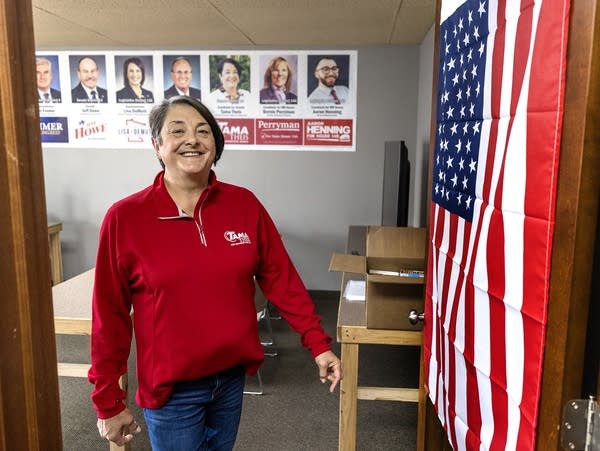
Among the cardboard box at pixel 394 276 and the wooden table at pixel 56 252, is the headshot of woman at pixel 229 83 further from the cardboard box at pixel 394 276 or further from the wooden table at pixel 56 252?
the cardboard box at pixel 394 276

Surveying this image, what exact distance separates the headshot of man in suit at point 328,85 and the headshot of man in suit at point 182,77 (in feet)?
3.43

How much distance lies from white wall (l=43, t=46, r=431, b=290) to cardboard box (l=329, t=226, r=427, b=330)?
7.98ft

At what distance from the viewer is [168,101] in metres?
1.45

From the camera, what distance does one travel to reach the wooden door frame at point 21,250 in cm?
73

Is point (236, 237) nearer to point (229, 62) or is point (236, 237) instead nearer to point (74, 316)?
point (74, 316)

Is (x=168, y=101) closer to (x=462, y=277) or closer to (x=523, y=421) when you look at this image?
(x=462, y=277)

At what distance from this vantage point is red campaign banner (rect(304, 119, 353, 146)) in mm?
4492

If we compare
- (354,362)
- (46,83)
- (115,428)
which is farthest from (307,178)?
(115,428)

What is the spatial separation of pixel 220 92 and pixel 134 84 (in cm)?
78

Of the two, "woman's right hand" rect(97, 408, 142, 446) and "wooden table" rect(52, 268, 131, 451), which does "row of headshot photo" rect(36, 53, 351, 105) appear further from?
"woman's right hand" rect(97, 408, 142, 446)

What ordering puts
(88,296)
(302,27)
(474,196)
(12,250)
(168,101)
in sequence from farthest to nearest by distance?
(302,27), (88,296), (168,101), (474,196), (12,250)

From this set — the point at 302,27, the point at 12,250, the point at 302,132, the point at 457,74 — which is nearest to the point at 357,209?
the point at 302,132

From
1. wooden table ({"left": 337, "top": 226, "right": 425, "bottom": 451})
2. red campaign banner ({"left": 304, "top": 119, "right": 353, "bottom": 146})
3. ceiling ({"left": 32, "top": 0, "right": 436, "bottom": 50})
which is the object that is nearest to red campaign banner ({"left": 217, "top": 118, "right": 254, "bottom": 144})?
red campaign banner ({"left": 304, "top": 119, "right": 353, "bottom": 146})

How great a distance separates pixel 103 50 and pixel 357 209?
2614 mm
